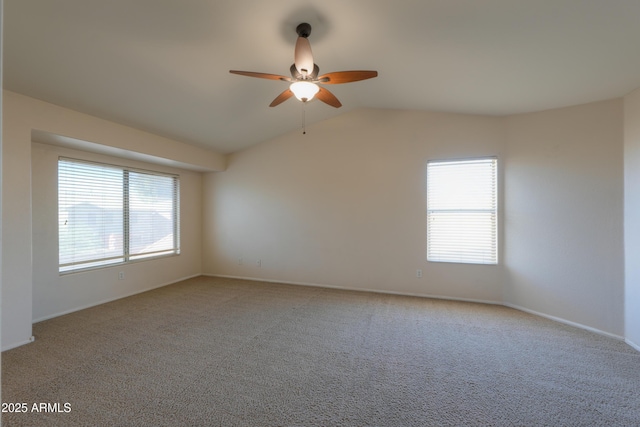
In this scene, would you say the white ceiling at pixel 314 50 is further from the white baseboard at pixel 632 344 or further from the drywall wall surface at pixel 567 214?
the white baseboard at pixel 632 344

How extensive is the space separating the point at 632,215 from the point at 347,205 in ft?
10.7

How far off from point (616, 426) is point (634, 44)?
2854 mm

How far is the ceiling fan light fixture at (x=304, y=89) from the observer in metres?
2.54

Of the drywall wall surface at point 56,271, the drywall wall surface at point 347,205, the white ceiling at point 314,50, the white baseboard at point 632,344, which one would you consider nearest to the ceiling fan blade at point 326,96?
the white ceiling at point 314,50

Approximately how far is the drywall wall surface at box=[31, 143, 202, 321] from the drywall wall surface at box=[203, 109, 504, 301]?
1276 millimetres

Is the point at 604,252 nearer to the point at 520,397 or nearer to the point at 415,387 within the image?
the point at 520,397

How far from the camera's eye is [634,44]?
238 cm

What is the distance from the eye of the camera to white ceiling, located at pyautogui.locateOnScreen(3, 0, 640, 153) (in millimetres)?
2256

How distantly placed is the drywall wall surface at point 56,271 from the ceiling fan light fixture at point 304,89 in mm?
3234

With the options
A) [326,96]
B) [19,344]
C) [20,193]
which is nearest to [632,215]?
[326,96]

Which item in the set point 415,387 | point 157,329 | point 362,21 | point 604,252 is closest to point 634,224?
point 604,252

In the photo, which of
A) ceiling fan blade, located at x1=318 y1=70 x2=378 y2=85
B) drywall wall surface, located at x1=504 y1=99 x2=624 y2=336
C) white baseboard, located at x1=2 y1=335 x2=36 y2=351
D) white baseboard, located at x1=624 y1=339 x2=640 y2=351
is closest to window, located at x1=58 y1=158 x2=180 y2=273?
white baseboard, located at x1=2 y1=335 x2=36 y2=351

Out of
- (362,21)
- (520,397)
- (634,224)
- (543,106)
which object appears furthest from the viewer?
(543,106)

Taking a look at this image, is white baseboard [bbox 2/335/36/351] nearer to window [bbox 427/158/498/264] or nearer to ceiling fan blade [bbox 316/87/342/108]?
ceiling fan blade [bbox 316/87/342/108]
